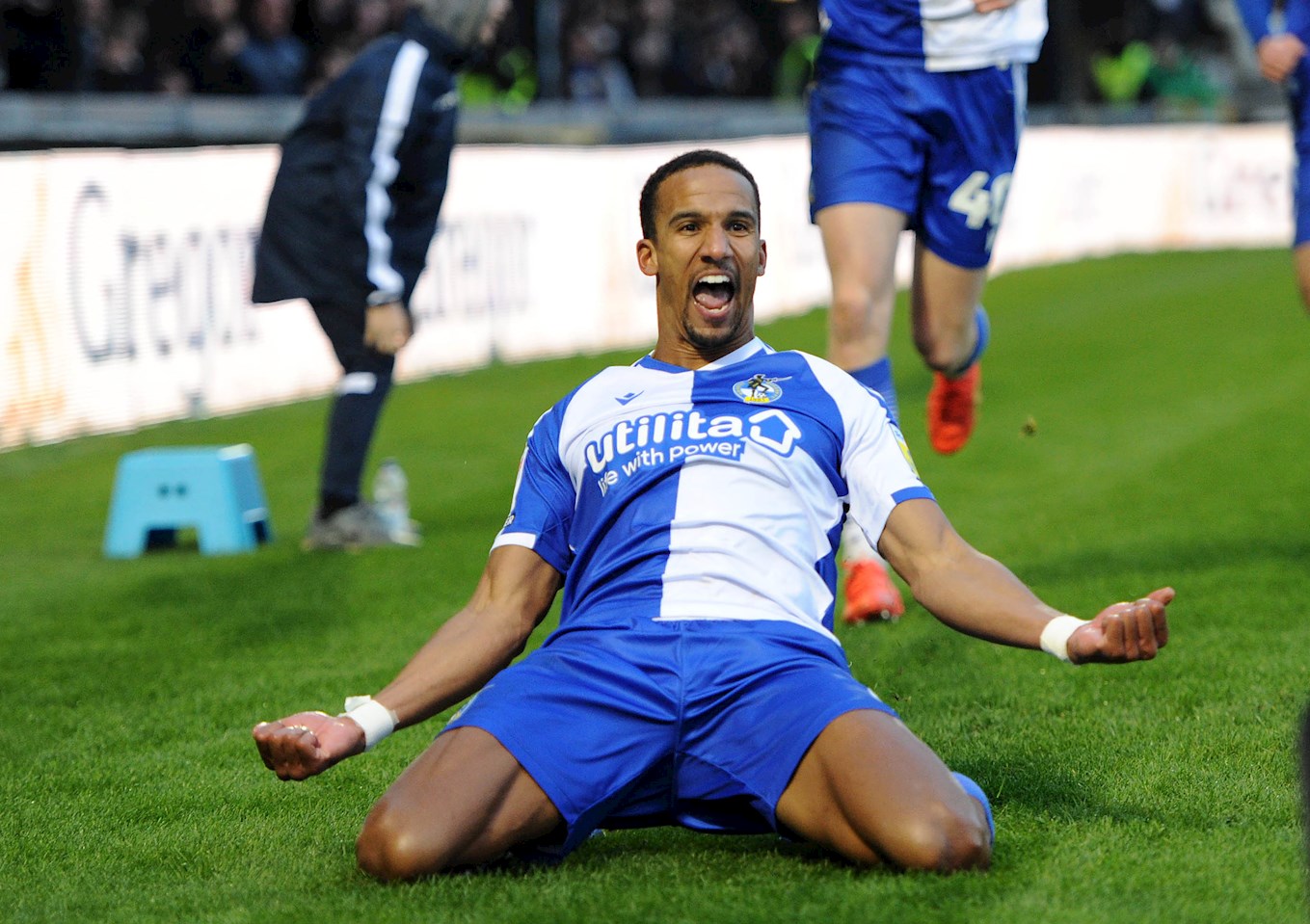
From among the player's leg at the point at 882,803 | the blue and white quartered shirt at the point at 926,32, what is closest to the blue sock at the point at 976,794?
the player's leg at the point at 882,803

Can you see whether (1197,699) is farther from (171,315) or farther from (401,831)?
(171,315)

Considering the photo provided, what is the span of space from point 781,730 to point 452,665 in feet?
2.09

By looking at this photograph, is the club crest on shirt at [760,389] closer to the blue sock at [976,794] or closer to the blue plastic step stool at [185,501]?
the blue sock at [976,794]

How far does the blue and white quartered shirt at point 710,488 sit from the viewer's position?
379 centimetres

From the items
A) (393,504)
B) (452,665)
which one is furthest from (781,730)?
(393,504)

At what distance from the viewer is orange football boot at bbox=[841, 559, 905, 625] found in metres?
5.84

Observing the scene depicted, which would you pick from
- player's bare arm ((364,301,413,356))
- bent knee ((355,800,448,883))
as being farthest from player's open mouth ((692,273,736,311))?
player's bare arm ((364,301,413,356))

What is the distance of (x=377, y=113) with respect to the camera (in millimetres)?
7609

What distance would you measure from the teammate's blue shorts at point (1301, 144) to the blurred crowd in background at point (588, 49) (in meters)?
2.65

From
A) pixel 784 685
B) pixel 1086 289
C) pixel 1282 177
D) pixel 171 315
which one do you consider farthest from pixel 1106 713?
pixel 1282 177

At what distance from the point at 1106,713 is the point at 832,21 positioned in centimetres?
251

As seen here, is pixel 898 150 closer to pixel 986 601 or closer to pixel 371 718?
pixel 986 601

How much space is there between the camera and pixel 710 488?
12.6 ft

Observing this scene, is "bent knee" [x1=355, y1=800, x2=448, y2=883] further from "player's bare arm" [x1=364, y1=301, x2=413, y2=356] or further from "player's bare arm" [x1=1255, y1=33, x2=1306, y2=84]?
"player's bare arm" [x1=1255, y1=33, x2=1306, y2=84]
